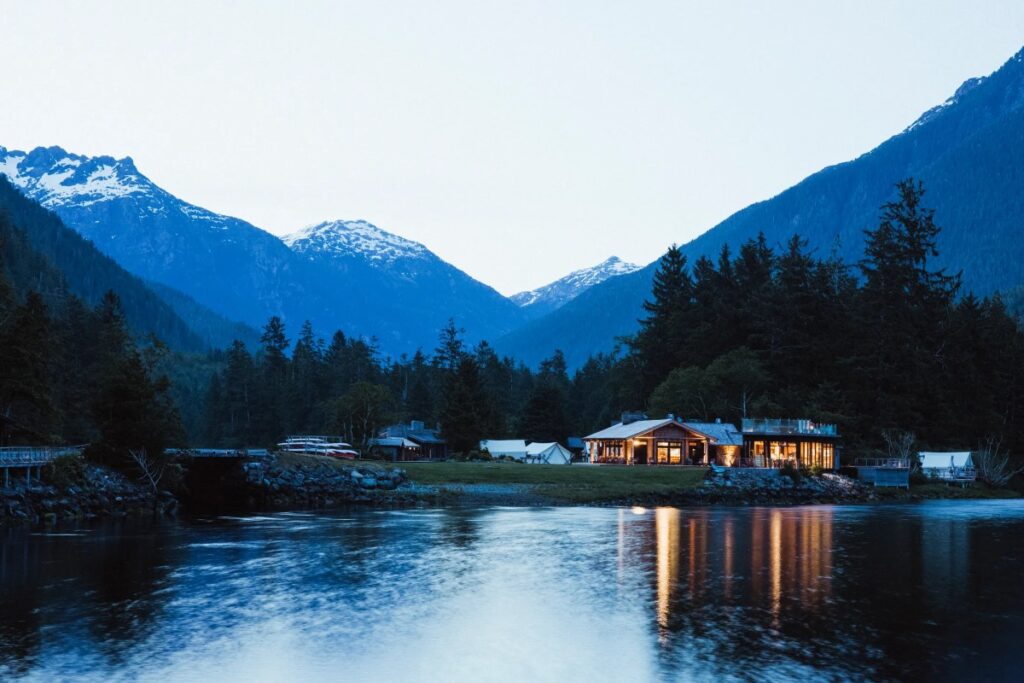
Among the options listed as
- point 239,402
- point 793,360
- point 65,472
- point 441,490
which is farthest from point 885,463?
point 239,402

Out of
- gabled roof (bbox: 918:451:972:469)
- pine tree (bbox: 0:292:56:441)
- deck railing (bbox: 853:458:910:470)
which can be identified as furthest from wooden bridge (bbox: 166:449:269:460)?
gabled roof (bbox: 918:451:972:469)

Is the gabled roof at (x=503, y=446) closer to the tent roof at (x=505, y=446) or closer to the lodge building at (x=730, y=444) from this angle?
the tent roof at (x=505, y=446)

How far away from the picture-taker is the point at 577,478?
88.8 metres

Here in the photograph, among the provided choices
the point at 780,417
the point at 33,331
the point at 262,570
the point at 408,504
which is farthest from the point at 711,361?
the point at 262,570

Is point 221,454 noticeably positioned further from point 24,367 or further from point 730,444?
point 730,444

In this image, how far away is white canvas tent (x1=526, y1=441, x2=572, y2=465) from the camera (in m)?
127

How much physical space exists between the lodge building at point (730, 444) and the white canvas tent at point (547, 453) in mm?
17315

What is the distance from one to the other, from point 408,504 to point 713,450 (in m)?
43.3

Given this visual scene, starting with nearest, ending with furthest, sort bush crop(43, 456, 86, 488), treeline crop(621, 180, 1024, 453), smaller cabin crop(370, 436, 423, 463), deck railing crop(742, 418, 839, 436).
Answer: bush crop(43, 456, 86, 488) < deck railing crop(742, 418, 839, 436) < treeline crop(621, 180, 1024, 453) < smaller cabin crop(370, 436, 423, 463)

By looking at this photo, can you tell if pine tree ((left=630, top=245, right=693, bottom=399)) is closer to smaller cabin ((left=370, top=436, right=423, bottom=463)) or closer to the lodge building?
the lodge building

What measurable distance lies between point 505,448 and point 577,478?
133ft

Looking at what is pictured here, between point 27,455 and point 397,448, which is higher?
point 27,455

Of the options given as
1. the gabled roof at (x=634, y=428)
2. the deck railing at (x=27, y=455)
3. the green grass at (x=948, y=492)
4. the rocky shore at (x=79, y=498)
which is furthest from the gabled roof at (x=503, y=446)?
the deck railing at (x=27, y=455)

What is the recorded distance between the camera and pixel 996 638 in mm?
27328
